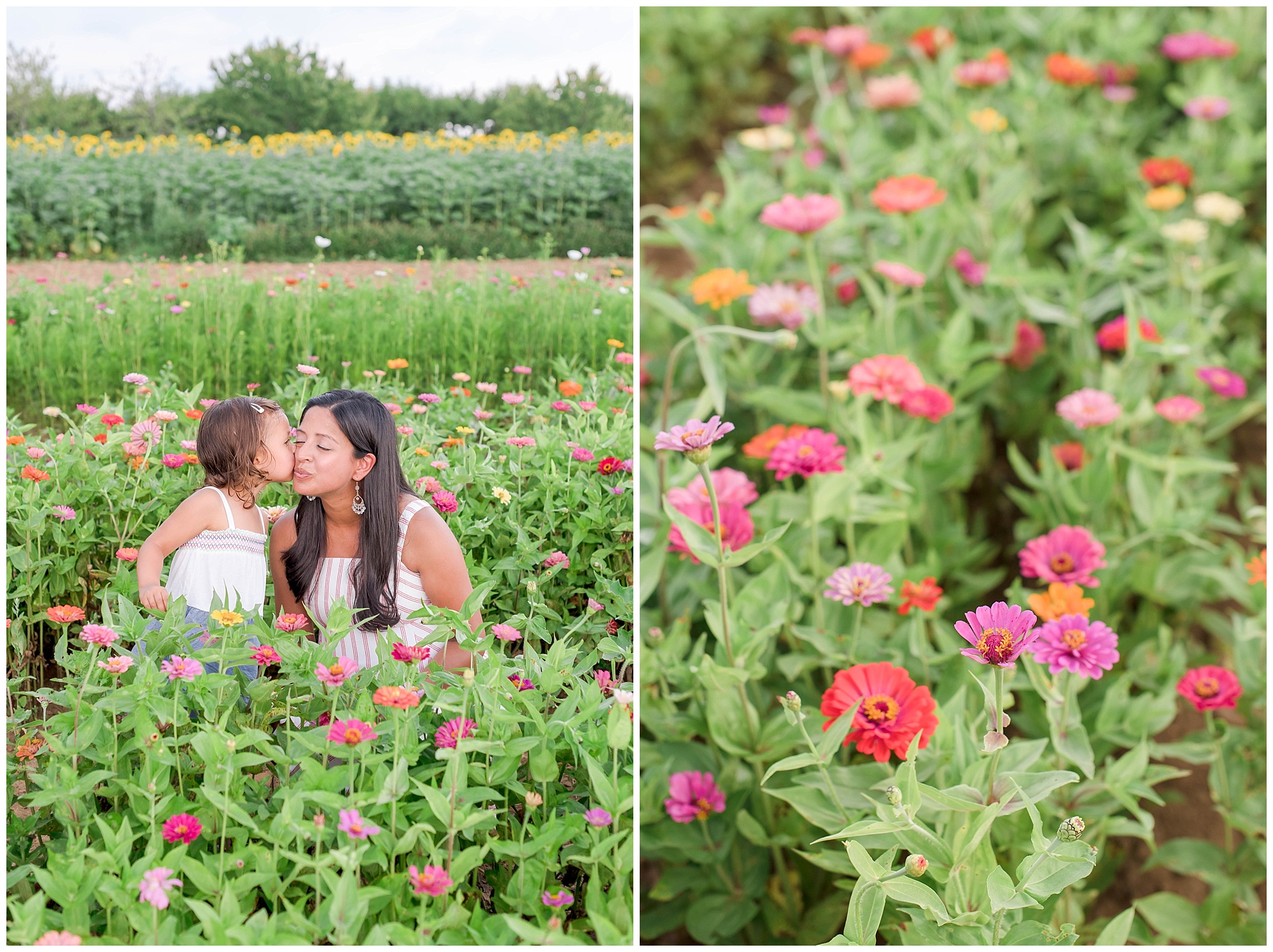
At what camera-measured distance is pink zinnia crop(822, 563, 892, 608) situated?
4.12ft

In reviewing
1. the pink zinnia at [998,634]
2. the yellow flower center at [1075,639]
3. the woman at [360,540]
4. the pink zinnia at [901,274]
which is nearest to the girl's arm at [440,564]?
the woman at [360,540]

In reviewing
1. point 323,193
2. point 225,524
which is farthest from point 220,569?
point 323,193

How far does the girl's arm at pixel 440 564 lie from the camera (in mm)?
Result: 1122

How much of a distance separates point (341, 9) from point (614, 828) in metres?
0.97

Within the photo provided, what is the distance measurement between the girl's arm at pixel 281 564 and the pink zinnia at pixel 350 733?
0.56ft

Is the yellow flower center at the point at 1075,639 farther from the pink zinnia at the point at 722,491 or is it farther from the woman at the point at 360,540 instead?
the woman at the point at 360,540

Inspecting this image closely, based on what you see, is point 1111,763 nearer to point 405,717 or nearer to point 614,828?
point 614,828

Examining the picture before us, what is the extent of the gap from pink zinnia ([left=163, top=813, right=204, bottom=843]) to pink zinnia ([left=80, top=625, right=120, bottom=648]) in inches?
7.8

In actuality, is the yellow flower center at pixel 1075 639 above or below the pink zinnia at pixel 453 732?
above

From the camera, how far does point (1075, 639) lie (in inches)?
42.2

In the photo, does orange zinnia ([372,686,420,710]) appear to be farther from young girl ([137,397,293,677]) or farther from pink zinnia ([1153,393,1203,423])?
pink zinnia ([1153,393,1203,423])

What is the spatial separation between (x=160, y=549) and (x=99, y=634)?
4.1 inches

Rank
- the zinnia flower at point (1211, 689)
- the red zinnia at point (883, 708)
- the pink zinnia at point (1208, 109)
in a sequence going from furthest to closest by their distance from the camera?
the pink zinnia at point (1208, 109)
the zinnia flower at point (1211, 689)
the red zinnia at point (883, 708)

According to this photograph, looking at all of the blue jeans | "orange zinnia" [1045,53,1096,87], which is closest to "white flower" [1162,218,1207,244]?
"orange zinnia" [1045,53,1096,87]
